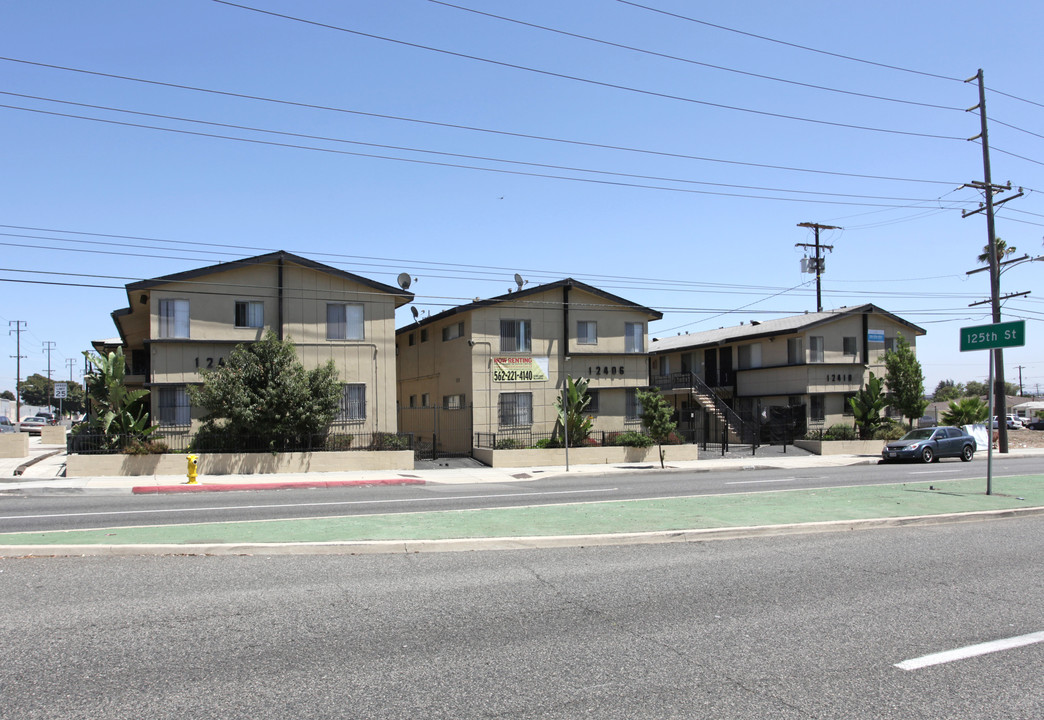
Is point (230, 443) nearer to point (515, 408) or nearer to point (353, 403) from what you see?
point (353, 403)

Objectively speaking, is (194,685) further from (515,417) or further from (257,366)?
(515,417)

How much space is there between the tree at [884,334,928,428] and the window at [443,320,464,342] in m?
→ 22.6

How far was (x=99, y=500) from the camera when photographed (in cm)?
1739

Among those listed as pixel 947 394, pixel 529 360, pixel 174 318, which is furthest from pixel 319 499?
pixel 947 394

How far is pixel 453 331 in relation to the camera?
114 feet

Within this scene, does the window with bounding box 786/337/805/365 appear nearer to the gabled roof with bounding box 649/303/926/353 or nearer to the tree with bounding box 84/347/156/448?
the gabled roof with bounding box 649/303/926/353

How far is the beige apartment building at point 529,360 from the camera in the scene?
3198 centimetres

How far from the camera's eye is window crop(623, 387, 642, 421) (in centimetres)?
3497

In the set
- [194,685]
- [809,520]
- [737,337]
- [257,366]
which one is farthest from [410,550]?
[737,337]

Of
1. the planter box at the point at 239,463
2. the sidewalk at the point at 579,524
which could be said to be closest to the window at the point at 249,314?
the planter box at the point at 239,463

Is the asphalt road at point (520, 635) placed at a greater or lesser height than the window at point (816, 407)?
lesser

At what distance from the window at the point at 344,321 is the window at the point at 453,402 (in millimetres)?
5662

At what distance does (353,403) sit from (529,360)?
7.53 meters

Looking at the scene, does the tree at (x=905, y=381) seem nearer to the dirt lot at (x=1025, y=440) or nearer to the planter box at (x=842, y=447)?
the planter box at (x=842, y=447)
